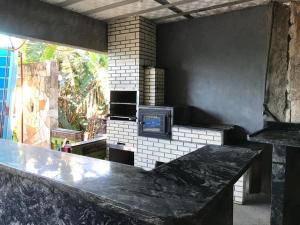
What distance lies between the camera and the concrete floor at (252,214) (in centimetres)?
282

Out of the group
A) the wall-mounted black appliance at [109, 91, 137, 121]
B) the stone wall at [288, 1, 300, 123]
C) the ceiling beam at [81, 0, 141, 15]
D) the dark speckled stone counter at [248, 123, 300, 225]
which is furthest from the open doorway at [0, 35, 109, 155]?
the dark speckled stone counter at [248, 123, 300, 225]

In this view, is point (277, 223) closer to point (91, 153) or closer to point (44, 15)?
point (91, 153)

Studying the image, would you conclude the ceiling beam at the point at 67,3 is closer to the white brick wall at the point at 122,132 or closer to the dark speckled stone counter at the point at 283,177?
the white brick wall at the point at 122,132

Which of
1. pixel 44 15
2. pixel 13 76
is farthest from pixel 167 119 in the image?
pixel 13 76

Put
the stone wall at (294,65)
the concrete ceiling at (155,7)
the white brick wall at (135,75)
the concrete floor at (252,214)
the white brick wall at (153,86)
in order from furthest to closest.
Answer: the white brick wall at (153,86), the white brick wall at (135,75), the concrete ceiling at (155,7), the stone wall at (294,65), the concrete floor at (252,214)

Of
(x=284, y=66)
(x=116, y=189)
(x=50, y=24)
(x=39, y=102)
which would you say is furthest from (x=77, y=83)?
(x=116, y=189)

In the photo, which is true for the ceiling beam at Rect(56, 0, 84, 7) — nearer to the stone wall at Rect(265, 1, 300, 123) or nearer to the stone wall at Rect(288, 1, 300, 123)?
the stone wall at Rect(265, 1, 300, 123)

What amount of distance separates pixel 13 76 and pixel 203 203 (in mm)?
4386

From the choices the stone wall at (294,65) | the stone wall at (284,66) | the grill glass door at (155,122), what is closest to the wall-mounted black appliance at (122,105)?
the grill glass door at (155,122)

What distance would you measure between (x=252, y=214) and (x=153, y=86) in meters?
2.28

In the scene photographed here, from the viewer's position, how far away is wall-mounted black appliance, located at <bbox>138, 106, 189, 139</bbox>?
3.80 metres

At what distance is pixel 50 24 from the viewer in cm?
363

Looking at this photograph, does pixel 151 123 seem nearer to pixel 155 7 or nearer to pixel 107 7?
pixel 155 7

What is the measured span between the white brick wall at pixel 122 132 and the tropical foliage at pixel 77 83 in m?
2.35
